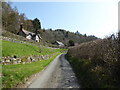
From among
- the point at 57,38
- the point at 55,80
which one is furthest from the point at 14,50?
the point at 57,38

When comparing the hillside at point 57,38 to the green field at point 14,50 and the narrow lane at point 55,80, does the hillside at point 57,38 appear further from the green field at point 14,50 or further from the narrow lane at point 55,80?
the narrow lane at point 55,80

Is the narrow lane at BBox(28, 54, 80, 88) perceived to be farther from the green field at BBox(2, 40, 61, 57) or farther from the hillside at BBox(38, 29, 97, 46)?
the hillside at BBox(38, 29, 97, 46)

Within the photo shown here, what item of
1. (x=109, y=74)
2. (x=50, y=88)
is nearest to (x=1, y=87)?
(x=50, y=88)

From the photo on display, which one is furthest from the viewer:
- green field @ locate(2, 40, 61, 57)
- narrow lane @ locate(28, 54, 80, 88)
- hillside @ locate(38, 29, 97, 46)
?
hillside @ locate(38, 29, 97, 46)

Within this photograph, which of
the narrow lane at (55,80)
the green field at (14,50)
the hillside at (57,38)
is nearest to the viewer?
the narrow lane at (55,80)

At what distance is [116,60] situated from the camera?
25.7ft

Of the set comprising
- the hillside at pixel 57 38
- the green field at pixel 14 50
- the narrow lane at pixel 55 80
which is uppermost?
the hillside at pixel 57 38

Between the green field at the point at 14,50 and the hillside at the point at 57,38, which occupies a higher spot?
the hillside at the point at 57,38

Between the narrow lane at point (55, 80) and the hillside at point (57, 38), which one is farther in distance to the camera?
the hillside at point (57, 38)

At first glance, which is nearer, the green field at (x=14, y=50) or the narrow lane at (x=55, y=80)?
the narrow lane at (x=55, y=80)

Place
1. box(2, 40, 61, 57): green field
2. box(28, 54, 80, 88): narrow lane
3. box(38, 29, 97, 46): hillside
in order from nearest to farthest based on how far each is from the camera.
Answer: box(28, 54, 80, 88): narrow lane < box(2, 40, 61, 57): green field < box(38, 29, 97, 46): hillside

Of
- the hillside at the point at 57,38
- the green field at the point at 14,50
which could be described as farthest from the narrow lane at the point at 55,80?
the hillside at the point at 57,38

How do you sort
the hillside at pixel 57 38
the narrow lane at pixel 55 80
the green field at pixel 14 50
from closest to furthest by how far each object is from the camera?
the narrow lane at pixel 55 80 < the green field at pixel 14 50 < the hillside at pixel 57 38

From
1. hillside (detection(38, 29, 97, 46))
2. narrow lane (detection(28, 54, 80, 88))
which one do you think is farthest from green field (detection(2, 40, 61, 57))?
hillside (detection(38, 29, 97, 46))
